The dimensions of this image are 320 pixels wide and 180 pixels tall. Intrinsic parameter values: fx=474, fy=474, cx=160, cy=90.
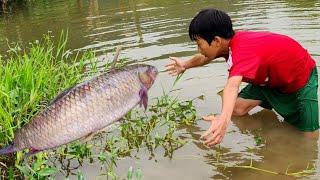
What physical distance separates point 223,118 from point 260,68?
1.01 metres

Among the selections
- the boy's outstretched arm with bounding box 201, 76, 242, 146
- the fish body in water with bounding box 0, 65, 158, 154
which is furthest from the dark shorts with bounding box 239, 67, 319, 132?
the fish body in water with bounding box 0, 65, 158, 154

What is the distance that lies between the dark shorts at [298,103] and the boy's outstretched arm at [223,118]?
1192 millimetres

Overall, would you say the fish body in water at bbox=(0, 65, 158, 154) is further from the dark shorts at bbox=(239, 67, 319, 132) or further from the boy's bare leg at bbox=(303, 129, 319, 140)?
the boy's bare leg at bbox=(303, 129, 319, 140)

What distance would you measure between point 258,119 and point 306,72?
0.98m

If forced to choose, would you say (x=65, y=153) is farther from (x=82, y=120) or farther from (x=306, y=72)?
(x=306, y=72)

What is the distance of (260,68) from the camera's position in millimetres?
4180

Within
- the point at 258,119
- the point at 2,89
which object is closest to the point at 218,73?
the point at 258,119

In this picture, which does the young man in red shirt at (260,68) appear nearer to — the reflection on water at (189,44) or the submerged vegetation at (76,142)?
the reflection on water at (189,44)

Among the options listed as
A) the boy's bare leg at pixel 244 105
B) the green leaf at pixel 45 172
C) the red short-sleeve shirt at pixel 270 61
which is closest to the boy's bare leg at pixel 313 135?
the red short-sleeve shirt at pixel 270 61

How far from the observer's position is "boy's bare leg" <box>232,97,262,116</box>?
5187 millimetres

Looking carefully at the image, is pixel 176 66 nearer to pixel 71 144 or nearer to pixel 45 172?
pixel 71 144

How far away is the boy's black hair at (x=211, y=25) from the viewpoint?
12.6 feet

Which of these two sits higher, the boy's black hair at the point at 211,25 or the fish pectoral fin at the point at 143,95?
the boy's black hair at the point at 211,25

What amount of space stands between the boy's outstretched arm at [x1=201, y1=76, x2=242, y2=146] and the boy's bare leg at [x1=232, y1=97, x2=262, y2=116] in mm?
1669
